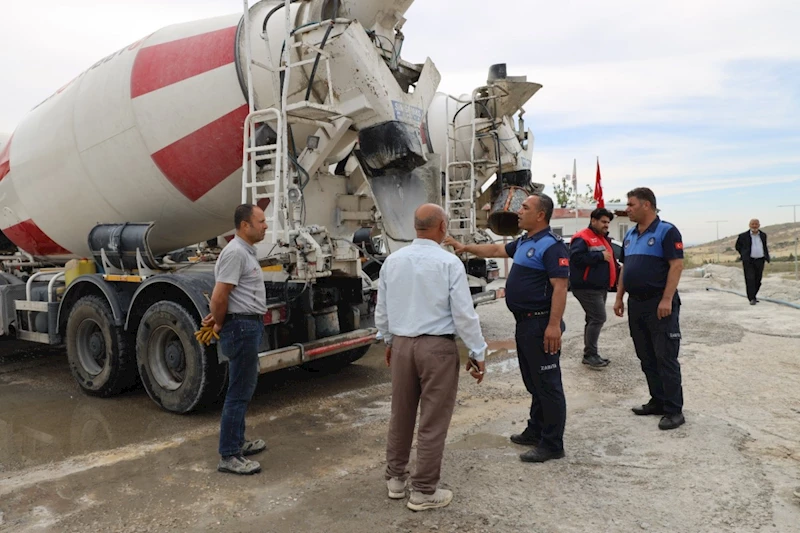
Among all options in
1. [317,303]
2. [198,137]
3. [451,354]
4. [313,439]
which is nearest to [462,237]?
[317,303]

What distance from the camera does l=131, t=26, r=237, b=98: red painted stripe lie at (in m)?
5.58

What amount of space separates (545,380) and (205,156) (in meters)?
3.60

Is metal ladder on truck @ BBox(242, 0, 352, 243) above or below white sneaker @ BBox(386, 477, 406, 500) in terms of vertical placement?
above

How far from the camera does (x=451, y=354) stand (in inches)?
133

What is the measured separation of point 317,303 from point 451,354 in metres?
2.58

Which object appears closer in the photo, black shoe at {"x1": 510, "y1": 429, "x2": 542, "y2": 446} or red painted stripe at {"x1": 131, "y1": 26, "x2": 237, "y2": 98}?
black shoe at {"x1": 510, "y1": 429, "x2": 542, "y2": 446}

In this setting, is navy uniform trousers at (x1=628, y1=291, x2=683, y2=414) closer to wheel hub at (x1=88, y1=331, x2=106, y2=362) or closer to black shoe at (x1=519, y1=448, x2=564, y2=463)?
black shoe at (x1=519, y1=448, x2=564, y2=463)

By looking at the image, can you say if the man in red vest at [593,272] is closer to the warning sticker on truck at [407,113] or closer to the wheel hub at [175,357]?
the warning sticker on truck at [407,113]

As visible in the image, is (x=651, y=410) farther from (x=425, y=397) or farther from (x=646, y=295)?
(x=425, y=397)

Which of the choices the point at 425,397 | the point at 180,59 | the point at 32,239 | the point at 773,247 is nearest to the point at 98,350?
the point at 32,239

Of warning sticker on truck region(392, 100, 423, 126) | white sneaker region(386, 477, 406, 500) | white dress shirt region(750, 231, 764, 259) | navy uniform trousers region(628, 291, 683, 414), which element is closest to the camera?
white sneaker region(386, 477, 406, 500)

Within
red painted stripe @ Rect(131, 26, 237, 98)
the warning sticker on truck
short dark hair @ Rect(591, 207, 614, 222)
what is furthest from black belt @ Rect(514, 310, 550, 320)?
red painted stripe @ Rect(131, 26, 237, 98)

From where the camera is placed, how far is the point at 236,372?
395 centimetres

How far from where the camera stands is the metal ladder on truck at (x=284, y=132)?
500cm
